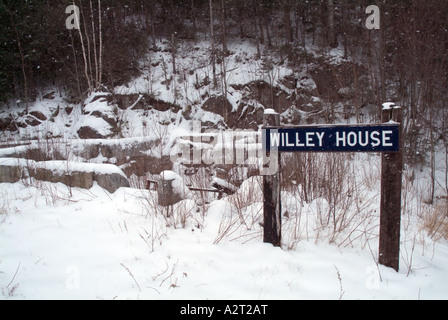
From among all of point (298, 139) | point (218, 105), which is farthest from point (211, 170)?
point (218, 105)

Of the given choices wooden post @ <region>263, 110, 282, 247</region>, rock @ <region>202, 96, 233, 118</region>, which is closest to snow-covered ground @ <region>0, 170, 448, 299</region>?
wooden post @ <region>263, 110, 282, 247</region>

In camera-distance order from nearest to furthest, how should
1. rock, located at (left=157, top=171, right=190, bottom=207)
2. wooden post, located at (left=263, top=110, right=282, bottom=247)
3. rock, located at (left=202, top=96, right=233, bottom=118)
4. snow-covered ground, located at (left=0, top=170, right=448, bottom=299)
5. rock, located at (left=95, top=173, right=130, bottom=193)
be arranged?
snow-covered ground, located at (left=0, top=170, right=448, bottom=299), wooden post, located at (left=263, top=110, right=282, bottom=247), rock, located at (left=157, top=171, right=190, bottom=207), rock, located at (left=95, top=173, right=130, bottom=193), rock, located at (left=202, top=96, right=233, bottom=118)

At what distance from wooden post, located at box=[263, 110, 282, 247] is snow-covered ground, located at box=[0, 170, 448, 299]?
0.43 feet

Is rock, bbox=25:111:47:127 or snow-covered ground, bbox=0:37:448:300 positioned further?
rock, bbox=25:111:47:127

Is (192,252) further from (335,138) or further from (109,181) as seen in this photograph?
(109,181)

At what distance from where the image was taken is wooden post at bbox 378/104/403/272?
222 centimetres

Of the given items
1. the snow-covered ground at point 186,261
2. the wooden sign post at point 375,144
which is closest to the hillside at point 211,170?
the snow-covered ground at point 186,261

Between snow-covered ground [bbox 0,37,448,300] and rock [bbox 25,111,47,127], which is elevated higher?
rock [bbox 25,111,47,127]

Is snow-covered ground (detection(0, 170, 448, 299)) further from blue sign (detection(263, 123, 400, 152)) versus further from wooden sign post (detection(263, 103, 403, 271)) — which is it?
blue sign (detection(263, 123, 400, 152))

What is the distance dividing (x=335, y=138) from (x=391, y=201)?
70 centimetres

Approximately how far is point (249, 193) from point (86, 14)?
56.7 ft

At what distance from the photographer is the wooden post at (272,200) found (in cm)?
249

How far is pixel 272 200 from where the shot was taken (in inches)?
103

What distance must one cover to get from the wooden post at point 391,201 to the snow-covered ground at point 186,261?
143 millimetres
